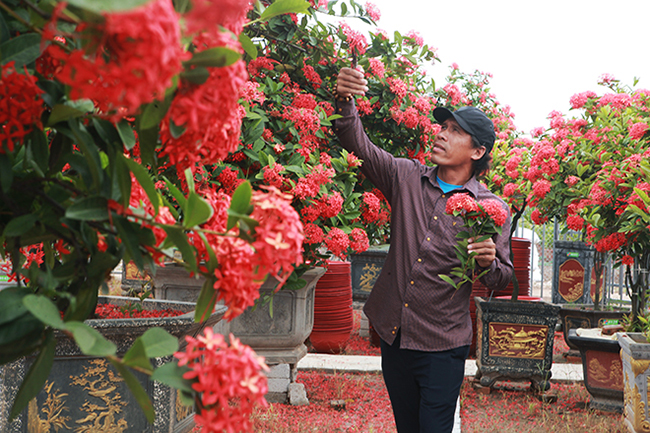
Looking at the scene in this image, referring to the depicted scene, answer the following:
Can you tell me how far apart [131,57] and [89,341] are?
0.28 metres

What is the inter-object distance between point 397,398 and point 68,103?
2.18m

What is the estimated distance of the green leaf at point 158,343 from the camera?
598mm

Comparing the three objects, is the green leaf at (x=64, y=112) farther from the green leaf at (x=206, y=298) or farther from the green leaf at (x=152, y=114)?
the green leaf at (x=206, y=298)

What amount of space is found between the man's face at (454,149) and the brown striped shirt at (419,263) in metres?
0.10

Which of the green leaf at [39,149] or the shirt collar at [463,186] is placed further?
the shirt collar at [463,186]

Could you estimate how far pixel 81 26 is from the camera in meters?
0.45

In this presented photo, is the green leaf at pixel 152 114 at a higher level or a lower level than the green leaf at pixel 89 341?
higher

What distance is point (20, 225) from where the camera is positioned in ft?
2.13

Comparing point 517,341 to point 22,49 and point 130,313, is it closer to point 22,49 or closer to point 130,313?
point 130,313

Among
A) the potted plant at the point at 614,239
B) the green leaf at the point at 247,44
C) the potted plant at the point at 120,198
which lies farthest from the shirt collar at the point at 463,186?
the potted plant at the point at 120,198

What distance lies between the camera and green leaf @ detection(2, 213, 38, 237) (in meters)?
0.64

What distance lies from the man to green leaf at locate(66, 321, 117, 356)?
193 centimetres

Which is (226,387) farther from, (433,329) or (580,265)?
(580,265)

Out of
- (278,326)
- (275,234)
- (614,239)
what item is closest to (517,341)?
(614,239)
